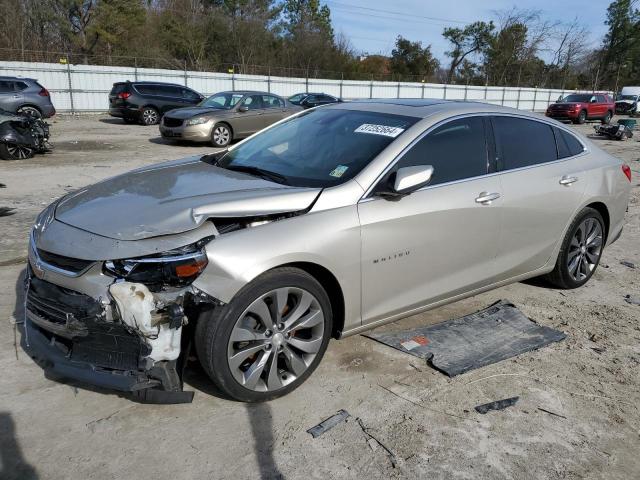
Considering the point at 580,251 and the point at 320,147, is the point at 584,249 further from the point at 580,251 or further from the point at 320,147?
the point at 320,147

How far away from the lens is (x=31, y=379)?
3.18m

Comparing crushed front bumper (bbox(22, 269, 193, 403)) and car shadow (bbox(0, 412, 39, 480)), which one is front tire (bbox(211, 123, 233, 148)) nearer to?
crushed front bumper (bbox(22, 269, 193, 403))

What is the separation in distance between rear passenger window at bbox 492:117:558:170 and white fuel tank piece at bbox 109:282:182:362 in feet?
8.94

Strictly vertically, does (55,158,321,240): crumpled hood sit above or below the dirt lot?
above

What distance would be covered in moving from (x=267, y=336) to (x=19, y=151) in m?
10.9

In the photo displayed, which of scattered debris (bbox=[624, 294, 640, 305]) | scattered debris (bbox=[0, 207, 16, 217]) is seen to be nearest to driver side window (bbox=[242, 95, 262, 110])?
scattered debris (bbox=[0, 207, 16, 217])

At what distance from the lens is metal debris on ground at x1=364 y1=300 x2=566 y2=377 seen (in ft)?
A: 11.7

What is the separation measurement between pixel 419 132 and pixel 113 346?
232 centimetres

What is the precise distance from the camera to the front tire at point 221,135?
14.6m

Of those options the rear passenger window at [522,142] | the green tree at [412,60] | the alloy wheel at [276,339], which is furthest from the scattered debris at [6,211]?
the green tree at [412,60]

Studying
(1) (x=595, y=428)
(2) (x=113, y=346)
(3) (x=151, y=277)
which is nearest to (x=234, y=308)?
(3) (x=151, y=277)

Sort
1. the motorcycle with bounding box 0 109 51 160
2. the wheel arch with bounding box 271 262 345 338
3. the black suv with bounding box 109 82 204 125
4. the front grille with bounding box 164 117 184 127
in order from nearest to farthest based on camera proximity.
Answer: the wheel arch with bounding box 271 262 345 338 → the motorcycle with bounding box 0 109 51 160 → the front grille with bounding box 164 117 184 127 → the black suv with bounding box 109 82 204 125

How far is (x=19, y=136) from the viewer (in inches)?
448

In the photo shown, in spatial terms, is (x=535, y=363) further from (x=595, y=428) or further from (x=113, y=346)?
(x=113, y=346)
